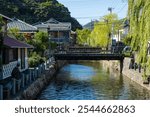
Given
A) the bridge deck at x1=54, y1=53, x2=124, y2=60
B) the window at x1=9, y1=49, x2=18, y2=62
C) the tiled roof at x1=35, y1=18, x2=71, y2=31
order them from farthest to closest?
the tiled roof at x1=35, y1=18, x2=71, y2=31 → the bridge deck at x1=54, y1=53, x2=124, y2=60 → the window at x1=9, y1=49, x2=18, y2=62

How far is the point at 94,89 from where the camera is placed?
3431cm

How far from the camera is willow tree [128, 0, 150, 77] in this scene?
15.6m

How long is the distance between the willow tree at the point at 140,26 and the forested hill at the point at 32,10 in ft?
243

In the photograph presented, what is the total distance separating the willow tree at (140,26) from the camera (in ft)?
51.2

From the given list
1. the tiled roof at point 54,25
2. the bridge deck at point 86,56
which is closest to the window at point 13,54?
the bridge deck at point 86,56

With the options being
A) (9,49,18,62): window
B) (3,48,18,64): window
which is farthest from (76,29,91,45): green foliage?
(3,48,18,64): window

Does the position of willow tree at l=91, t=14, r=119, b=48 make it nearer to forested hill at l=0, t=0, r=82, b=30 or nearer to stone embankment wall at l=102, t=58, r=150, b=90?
stone embankment wall at l=102, t=58, r=150, b=90

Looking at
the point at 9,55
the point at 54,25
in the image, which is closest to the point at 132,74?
the point at 9,55

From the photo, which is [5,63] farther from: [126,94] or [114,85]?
[114,85]

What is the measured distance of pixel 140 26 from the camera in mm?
16812

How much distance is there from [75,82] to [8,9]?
2215 inches

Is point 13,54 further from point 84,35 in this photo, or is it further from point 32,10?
point 84,35

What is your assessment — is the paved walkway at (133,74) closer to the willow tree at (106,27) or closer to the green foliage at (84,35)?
the willow tree at (106,27)

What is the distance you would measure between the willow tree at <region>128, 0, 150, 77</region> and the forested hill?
74.1 m
